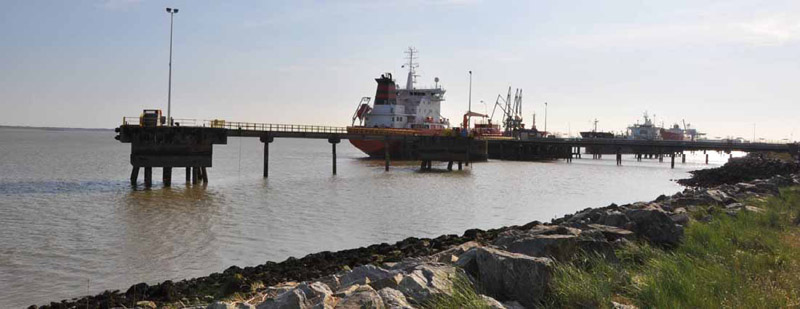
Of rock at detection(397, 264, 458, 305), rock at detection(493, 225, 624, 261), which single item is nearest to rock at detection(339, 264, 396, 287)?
rock at detection(397, 264, 458, 305)

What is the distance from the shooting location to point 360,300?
20.1 ft

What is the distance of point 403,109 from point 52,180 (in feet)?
166

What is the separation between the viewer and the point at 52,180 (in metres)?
36.7

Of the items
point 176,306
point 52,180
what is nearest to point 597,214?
point 176,306

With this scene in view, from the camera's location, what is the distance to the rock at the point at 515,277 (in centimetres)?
654

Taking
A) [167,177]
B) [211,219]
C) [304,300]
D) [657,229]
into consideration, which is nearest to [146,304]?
[304,300]

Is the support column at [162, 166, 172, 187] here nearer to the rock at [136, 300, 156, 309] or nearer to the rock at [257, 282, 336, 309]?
the rock at [136, 300, 156, 309]

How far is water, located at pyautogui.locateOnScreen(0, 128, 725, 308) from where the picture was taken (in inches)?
533

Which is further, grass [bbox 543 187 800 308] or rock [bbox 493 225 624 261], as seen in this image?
rock [bbox 493 225 624 261]

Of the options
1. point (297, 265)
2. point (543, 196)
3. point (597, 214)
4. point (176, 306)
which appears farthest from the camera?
point (543, 196)

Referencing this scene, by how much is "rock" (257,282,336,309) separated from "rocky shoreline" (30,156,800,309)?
1 cm

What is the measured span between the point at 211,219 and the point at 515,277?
17094 mm

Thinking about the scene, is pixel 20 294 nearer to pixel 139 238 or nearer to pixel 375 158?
pixel 139 238

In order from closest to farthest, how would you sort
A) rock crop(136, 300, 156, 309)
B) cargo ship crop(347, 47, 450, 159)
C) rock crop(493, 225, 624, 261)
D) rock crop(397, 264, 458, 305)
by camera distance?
rock crop(397, 264, 458, 305) → rock crop(493, 225, 624, 261) → rock crop(136, 300, 156, 309) → cargo ship crop(347, 47, 450, 159)
